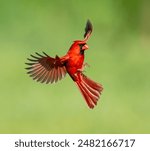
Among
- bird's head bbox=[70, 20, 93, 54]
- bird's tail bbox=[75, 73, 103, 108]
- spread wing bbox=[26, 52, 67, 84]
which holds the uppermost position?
bird's head bbox=[70, 20, 93, 54]

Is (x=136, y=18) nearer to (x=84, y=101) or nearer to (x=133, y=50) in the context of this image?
(x=133, y=50)

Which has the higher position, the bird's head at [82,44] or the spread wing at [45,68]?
the bird's head at [82,44]

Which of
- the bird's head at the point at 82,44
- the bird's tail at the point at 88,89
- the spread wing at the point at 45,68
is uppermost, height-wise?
the bird's head at the point at 82,44

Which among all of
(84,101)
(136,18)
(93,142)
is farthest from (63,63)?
(136,18)

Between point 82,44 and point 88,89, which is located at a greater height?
point 82,44

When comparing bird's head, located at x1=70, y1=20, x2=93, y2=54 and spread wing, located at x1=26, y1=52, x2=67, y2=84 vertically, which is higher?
bird's head, located at x1=70, y1=20, x2=93, y2=54
